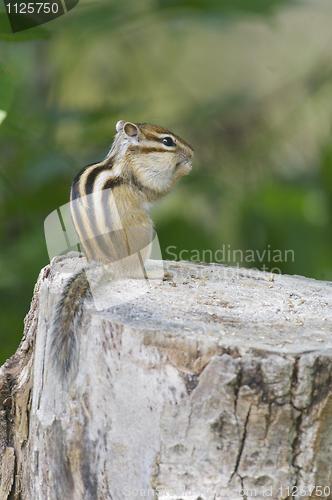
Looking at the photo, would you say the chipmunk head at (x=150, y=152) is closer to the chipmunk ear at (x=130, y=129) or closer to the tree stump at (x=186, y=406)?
the chipmunk ear at (x=130, y=129)

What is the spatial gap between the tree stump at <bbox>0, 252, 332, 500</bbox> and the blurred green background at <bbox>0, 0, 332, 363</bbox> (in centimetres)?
113

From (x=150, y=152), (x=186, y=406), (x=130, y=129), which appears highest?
(x=130, y=129)

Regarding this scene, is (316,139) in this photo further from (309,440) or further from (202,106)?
(309,440)

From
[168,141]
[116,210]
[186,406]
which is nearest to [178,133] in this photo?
[168,141]

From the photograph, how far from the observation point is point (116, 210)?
1.64m

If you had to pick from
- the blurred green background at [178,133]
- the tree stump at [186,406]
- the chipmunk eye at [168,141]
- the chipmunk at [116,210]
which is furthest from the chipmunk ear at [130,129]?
the tree stump at [186,406]

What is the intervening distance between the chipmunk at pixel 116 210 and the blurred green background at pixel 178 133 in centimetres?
61

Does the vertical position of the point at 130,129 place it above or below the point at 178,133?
above

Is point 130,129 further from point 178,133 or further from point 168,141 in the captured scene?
point 178,133

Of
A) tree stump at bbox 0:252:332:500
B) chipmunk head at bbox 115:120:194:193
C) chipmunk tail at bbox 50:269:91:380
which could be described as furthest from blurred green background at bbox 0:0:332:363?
tree stump at bbox 0:252:332:500

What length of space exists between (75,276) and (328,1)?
2621mm

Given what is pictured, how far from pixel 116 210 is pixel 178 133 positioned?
1559 mm

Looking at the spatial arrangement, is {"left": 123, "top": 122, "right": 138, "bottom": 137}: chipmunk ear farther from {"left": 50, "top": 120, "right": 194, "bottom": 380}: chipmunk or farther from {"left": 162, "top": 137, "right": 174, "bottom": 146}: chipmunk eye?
{"left": 162, "top": 137, "right": 174, "bottom": 146}: chipmunk eye

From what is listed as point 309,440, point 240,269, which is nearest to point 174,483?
point 309,440
